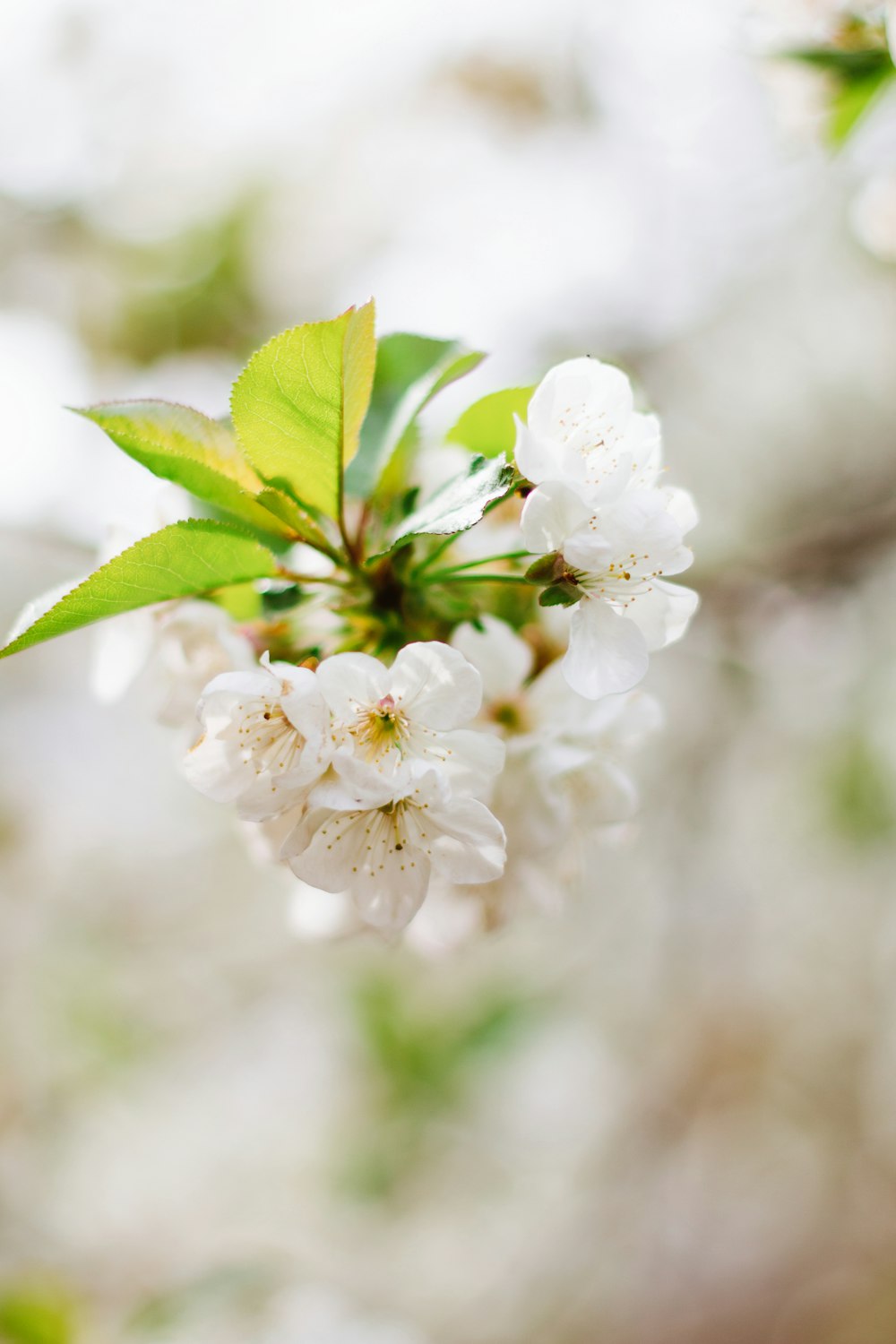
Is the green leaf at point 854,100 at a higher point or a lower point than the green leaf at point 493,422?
higher

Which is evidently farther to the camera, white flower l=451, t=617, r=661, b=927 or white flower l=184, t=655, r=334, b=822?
white flower l=451, t=617, r=661, b=927

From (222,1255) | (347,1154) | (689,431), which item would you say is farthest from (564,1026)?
(689,431)

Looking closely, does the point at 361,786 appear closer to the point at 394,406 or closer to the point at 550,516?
the point at 550,516

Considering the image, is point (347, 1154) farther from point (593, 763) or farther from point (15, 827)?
point (593, 763)

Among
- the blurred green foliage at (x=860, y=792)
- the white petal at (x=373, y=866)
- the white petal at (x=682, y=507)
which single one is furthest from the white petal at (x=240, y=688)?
the blurred green foliage at (x=860, y=792)

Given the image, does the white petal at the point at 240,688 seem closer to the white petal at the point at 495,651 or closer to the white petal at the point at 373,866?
the white petal at the point at 373,866

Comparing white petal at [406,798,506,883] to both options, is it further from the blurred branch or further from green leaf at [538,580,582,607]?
the blurred branch

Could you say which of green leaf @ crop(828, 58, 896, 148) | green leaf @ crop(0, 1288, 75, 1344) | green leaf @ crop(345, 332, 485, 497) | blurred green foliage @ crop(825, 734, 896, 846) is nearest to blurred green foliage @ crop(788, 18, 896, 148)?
green leaf @ crop(828, 58, 896, 148)
